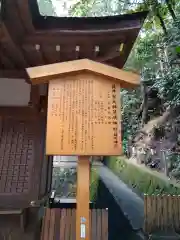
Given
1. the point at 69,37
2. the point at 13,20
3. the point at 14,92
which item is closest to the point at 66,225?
the point at 14,92

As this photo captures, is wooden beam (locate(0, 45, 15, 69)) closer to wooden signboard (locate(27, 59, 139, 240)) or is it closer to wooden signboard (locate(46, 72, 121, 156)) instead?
wooden signboard (locate(27, 59, 139, 240))

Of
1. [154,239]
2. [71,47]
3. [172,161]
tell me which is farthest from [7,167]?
[172,161]

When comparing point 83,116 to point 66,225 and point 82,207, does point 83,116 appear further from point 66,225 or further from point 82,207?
point 66,225

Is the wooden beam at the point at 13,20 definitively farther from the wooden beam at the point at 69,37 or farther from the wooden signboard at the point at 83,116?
the wooden signboard at the point at 83,116

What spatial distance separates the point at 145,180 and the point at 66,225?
679 centimetres

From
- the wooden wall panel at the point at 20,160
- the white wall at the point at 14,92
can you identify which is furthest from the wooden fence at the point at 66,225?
the white wall at the point at 14,92

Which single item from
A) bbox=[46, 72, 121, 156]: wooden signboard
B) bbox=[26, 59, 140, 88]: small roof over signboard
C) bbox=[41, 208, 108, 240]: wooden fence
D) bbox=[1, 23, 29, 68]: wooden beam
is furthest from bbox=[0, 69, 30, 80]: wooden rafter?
bbox=[41, 208, 108, 240]: wooden fence

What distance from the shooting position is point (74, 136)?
8.50ft

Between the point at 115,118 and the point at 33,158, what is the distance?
6.57ft

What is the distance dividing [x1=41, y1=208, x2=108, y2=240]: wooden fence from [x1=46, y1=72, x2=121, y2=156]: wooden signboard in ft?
5.40

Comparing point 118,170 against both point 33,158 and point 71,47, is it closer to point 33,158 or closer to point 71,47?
point 33,158

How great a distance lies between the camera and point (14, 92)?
4074mm

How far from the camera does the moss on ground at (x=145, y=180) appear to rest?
7.68 metres

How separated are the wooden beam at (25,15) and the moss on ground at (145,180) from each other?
20.6ft
